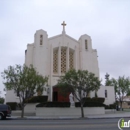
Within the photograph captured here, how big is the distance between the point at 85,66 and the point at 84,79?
10.9m

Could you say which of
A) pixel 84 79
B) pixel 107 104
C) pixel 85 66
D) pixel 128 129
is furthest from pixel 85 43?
pixel 128 129

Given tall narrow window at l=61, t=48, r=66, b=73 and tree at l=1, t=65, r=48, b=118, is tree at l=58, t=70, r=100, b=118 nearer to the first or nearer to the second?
tree at l=1, t=65, r=48, b=118

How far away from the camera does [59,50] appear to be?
32219 mm

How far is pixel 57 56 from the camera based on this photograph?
1292 inches

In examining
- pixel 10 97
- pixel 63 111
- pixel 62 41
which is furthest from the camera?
pixel 62 41

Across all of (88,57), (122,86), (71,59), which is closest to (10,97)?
(71,59)

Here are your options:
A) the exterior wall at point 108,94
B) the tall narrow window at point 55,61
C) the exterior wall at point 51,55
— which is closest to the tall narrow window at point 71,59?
the exterior wall at point 51,55

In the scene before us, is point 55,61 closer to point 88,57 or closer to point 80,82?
point 88,57

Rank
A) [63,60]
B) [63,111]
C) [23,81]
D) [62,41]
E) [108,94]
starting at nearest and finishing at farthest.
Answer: [23,81], [63,111], [108,94], [63,60], [62,41]

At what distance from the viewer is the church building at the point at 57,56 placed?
101 feet

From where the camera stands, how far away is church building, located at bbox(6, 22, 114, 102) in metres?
30.7

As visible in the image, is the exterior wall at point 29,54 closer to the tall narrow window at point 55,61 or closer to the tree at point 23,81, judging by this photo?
the tall narrow window at point 55,61

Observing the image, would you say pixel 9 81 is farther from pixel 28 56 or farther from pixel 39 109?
pixel 28 56

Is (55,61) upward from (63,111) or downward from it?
upward
